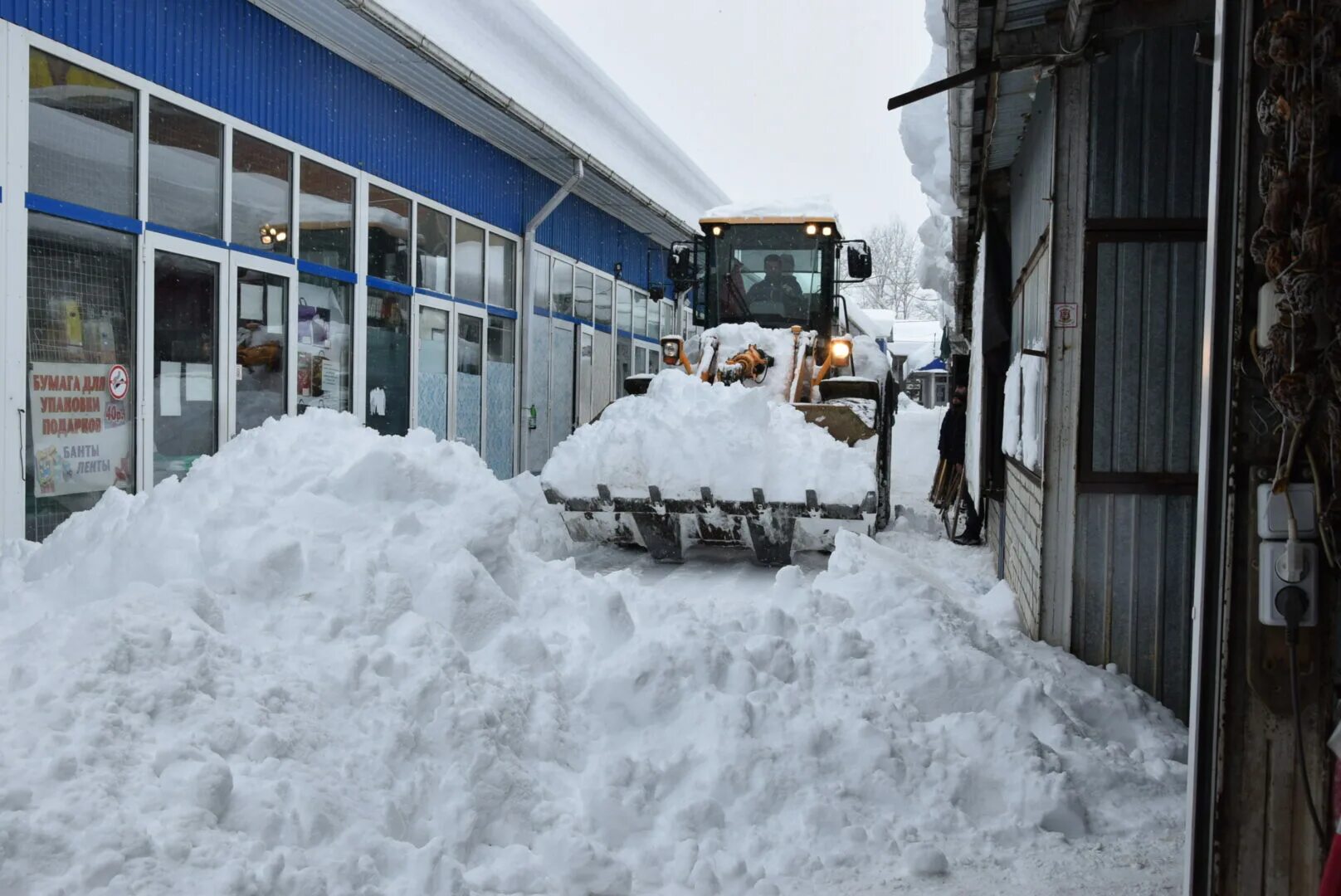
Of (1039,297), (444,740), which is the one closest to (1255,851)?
(444,740)

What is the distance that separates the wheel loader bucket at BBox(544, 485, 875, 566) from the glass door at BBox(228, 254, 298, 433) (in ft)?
9.08

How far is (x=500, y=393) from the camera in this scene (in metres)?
15.4

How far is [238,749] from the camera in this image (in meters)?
3.57

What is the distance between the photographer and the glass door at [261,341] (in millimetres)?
9438

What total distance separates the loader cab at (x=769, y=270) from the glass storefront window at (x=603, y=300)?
6.85 m

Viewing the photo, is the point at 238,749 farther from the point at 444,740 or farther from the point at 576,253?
the point at 576,253

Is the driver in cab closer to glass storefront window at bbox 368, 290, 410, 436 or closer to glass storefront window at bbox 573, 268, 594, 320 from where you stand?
glass storefront window at bbox 368, 290, 410, 436

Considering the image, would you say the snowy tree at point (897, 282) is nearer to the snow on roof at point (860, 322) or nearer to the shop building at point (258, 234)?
the snow on roof at point (860, 322)

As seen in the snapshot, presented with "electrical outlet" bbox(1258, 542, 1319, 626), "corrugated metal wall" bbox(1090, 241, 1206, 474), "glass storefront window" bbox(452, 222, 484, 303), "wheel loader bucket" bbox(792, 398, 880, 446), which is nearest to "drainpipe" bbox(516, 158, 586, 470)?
"glass storefront window" bbox(452, 222, 484, 303)

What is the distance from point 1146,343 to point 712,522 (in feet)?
12.7

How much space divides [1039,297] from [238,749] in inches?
200

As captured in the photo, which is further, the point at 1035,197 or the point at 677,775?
the point at 1035,197

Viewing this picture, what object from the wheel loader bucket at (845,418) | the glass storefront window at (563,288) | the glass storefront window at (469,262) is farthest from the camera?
the glass storefront window at (563,288)

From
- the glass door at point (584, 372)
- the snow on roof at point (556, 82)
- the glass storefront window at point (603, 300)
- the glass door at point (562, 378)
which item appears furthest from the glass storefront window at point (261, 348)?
the glass storefront window at point (603, 300)
